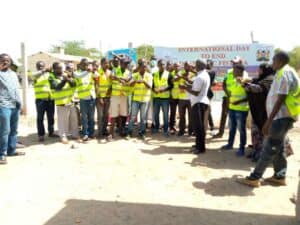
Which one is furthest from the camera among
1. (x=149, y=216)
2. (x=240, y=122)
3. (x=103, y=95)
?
(x=103, y=95)

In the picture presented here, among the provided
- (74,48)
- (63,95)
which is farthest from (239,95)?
(74,48)

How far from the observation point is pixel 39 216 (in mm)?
4148

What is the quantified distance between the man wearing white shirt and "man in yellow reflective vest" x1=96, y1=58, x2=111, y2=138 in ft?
6.89

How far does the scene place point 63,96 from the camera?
7840 millimetres

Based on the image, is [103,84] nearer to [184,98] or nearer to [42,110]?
[42,110]

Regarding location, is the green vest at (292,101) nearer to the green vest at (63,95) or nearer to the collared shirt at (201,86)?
the collared shirt at (201,86)

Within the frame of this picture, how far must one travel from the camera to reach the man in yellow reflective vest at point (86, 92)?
7.77 m

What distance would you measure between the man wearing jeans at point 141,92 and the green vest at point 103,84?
581 mm

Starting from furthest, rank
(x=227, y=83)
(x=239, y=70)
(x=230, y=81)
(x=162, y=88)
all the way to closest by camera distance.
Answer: (x=162, y=88) < (x=227, y=83) < (x=230, y=81) < (x=239, y=70)

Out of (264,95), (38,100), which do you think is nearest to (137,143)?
(38,100)

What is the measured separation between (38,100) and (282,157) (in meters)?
5.58

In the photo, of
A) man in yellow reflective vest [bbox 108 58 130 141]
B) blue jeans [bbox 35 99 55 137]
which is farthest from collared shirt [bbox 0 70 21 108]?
man in yellow reflective vest [bbox 108 58 130 141]

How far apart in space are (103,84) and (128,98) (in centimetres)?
78

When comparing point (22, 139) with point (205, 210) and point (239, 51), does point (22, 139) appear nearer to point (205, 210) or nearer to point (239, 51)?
point (205, 210)
